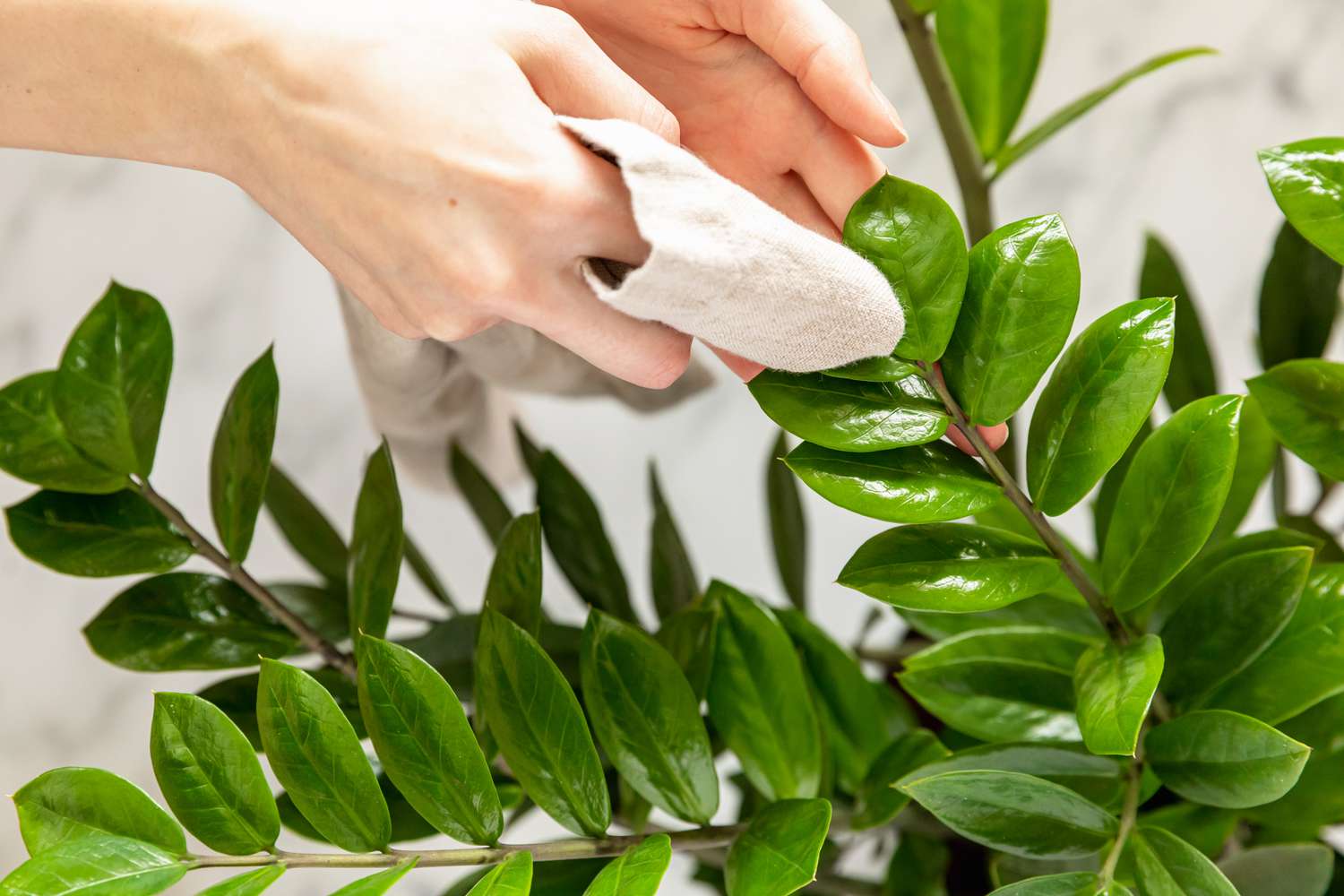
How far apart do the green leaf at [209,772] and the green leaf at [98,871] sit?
2 centimetres

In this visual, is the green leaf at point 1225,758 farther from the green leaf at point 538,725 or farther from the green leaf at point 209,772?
the green leaf at point 209,772

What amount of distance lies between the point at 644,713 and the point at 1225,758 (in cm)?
22

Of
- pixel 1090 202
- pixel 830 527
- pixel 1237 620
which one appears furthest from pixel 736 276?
pixel 1090 202

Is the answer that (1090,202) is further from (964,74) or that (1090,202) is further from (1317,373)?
(1317,373)

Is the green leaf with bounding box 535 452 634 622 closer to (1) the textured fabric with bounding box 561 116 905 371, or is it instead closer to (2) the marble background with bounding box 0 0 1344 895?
(1) the textured fabric with bounding box 561 116 905 371

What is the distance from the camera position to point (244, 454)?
511mm

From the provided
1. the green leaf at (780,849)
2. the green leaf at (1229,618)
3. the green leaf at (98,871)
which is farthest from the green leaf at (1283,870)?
the green leaf at (98,871)

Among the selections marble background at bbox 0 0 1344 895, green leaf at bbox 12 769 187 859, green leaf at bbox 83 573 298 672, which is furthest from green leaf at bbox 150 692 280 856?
marble background at bbox 0 0 1344 895

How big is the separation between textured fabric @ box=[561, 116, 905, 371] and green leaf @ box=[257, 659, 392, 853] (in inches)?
7.2

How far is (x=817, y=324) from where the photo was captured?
1.27 feet

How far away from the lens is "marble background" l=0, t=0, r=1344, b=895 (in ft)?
3.18

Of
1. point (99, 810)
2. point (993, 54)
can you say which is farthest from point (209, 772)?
point (993, 54)

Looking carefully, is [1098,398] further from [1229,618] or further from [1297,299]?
[1297,299]

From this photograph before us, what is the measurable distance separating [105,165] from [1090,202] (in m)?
0.88
